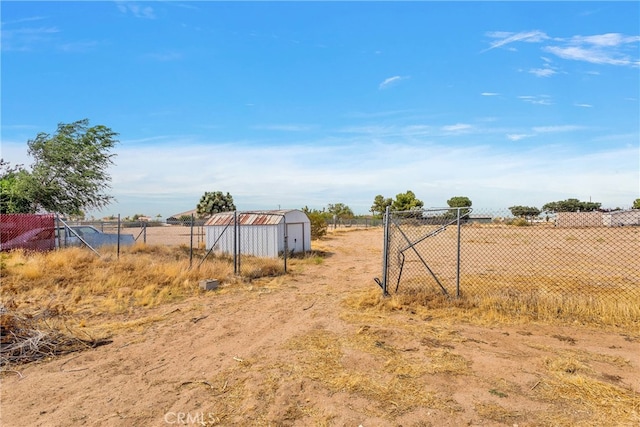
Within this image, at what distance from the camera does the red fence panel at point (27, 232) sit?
14508 millimetres

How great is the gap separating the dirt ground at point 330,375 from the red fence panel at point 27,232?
34.8ft

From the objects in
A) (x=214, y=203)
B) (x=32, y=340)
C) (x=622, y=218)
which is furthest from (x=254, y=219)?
(x=214, y=203)

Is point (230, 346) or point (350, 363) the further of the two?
point (230, 346)

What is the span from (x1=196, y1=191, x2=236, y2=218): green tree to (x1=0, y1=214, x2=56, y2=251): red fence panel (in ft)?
149

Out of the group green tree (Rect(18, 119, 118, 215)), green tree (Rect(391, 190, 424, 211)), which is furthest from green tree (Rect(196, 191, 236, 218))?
green tree (Rect(18, 119, 118, 215))

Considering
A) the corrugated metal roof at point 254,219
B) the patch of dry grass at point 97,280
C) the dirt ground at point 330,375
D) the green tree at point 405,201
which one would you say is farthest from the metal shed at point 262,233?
the green tree at point 405,201

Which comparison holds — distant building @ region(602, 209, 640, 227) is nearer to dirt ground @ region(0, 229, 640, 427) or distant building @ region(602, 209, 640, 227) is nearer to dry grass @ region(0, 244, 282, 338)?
dirt ground @ region(0, 229, 640, 427)

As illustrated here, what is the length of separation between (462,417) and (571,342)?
3.18 metres

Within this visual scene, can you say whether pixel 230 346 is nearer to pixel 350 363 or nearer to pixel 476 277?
pixel 350 363

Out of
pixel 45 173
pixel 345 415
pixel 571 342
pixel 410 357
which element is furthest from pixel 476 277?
pixel 45 173

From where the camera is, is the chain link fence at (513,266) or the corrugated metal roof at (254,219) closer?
the chain link fence at (513,266)

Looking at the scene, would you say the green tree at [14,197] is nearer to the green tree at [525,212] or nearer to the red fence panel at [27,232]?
the red fence panel at [27,232]

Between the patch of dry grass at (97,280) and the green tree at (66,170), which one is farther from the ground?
the green tree at (66,170)

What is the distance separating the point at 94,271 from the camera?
36.1 ft
